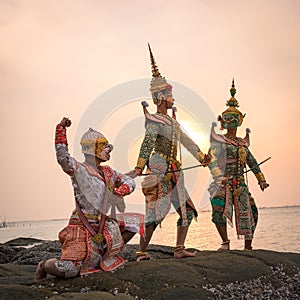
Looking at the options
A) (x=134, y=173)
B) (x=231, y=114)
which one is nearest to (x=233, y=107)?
(x=231, y=114)

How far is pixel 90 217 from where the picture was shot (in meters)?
5.72

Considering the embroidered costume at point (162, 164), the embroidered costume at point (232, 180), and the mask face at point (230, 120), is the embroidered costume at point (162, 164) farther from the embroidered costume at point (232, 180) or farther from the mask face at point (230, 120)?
the mask face at point (230, 120)

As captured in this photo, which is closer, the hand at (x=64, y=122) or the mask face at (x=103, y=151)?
the hand at (x=64, y=122)

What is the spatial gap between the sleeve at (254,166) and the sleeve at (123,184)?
3.38 m

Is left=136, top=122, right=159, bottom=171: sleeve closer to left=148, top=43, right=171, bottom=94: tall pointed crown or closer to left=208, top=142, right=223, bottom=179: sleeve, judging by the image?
left=148, top=43, right=171, bottom=94: tall pointed crown

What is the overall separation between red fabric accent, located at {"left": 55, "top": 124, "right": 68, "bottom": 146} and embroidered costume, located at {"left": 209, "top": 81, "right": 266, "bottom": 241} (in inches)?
134

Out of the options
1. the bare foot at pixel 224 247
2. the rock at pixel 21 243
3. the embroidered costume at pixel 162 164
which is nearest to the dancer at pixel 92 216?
the embroidered costume at pixel 162 164

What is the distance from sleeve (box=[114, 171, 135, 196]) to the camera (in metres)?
5.82

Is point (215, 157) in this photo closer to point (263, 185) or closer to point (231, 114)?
point (231, 114)

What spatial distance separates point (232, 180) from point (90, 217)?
3.41m

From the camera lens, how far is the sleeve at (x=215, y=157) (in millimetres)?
8141

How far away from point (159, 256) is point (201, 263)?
2.14 meters

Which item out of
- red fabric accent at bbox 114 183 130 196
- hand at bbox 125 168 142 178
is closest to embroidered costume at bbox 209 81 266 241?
hand at bbox 125 168 142 178

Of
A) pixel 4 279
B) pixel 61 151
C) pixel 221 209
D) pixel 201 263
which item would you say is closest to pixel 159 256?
pixel 221 209
